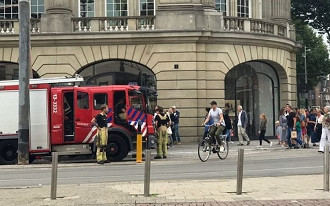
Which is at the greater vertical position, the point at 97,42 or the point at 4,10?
the point at 4,10

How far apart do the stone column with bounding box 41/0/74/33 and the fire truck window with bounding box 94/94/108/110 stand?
29.9 feet

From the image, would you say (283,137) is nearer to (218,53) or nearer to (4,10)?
(218,53)

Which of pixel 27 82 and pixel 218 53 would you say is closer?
pixel 27 82

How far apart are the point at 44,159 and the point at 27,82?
3.60m

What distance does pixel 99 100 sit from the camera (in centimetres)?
1897

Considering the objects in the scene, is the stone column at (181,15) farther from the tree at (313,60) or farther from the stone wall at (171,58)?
the tree at (313,60)

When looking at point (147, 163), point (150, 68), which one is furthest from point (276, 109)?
point (147, 163)

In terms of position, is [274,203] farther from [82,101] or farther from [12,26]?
[12,26]

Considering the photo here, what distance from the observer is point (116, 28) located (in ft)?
89.3

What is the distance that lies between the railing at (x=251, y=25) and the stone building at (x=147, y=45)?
55mm

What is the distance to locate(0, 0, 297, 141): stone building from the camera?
2678cm

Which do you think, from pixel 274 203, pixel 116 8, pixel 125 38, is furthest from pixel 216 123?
pixel 116 8

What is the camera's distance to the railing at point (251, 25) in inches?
1095

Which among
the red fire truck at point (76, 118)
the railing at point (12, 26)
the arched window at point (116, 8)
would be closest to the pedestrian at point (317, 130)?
the red fire truck at point (76, 118)
